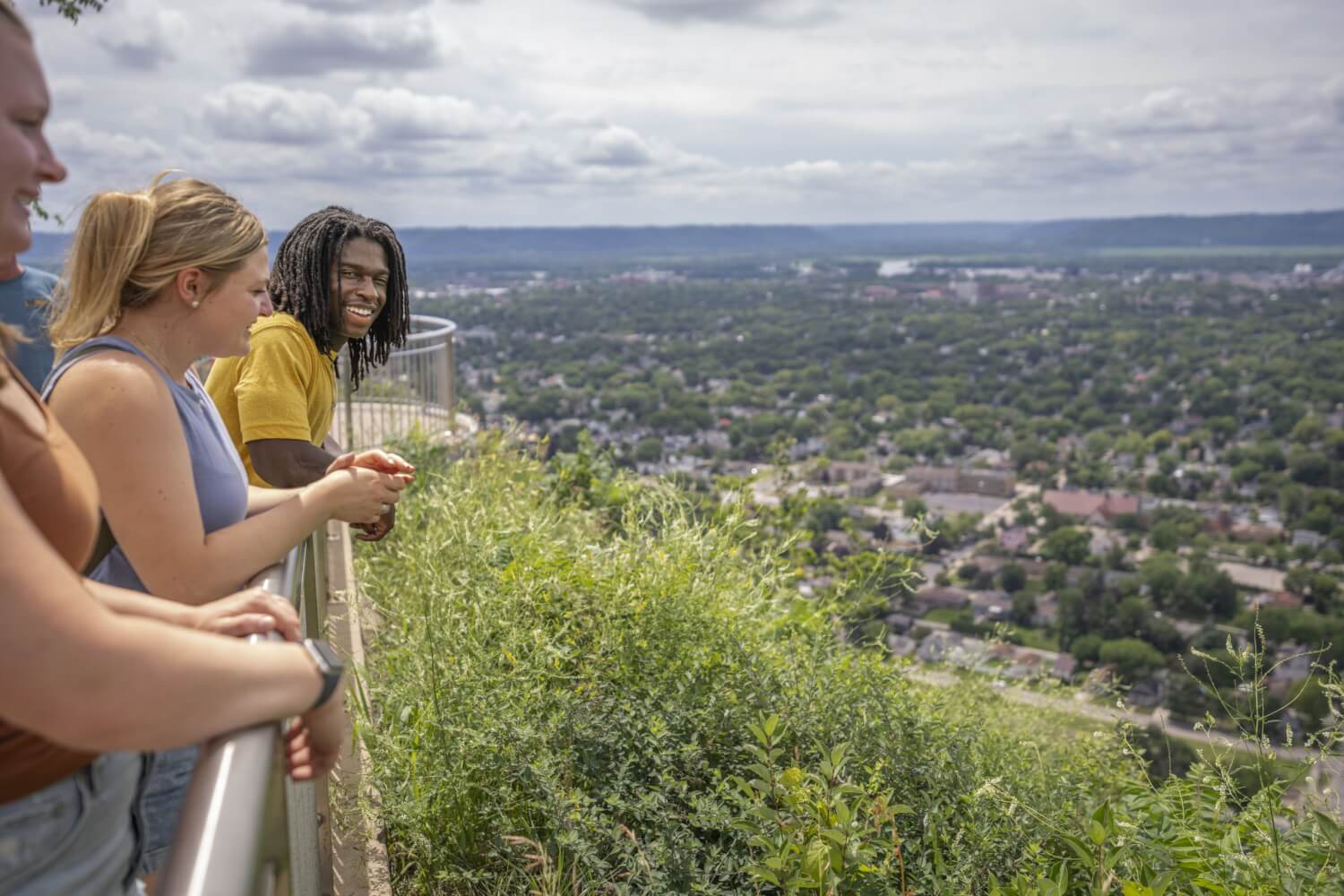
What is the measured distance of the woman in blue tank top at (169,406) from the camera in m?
1.75

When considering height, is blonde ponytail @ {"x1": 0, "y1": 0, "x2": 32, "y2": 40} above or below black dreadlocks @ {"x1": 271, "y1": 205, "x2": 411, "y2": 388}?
above

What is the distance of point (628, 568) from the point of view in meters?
4.29

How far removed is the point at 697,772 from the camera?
11.2 feet

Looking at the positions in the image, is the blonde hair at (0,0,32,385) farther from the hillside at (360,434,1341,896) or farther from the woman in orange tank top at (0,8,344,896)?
the hillside at (360,434,1341,896)

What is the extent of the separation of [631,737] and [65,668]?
8.17ft

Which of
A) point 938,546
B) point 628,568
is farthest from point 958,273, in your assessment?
point 628,568

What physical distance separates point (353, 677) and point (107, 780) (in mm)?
2730

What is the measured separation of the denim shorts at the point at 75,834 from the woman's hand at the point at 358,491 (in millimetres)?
994

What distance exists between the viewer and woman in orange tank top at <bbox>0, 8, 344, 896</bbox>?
0.91m

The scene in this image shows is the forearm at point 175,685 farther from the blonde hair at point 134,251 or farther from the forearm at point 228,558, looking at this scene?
the blonde hair at point 134,251

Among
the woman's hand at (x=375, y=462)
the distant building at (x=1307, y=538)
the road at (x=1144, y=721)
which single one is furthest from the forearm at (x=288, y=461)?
the distant building at (x=1307, y=538)

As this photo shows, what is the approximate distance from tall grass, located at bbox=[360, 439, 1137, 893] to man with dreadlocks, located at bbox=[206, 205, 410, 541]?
78cm

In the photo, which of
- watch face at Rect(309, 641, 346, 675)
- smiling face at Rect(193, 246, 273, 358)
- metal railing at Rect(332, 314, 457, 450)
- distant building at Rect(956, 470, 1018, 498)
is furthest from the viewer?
distant building at Rect(956, 470, 1018, 498)

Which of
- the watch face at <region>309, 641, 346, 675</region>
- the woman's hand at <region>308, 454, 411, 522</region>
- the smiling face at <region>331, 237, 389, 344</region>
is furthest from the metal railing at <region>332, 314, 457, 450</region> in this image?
the watch face at <region>309, 641, 346, 675</region>
